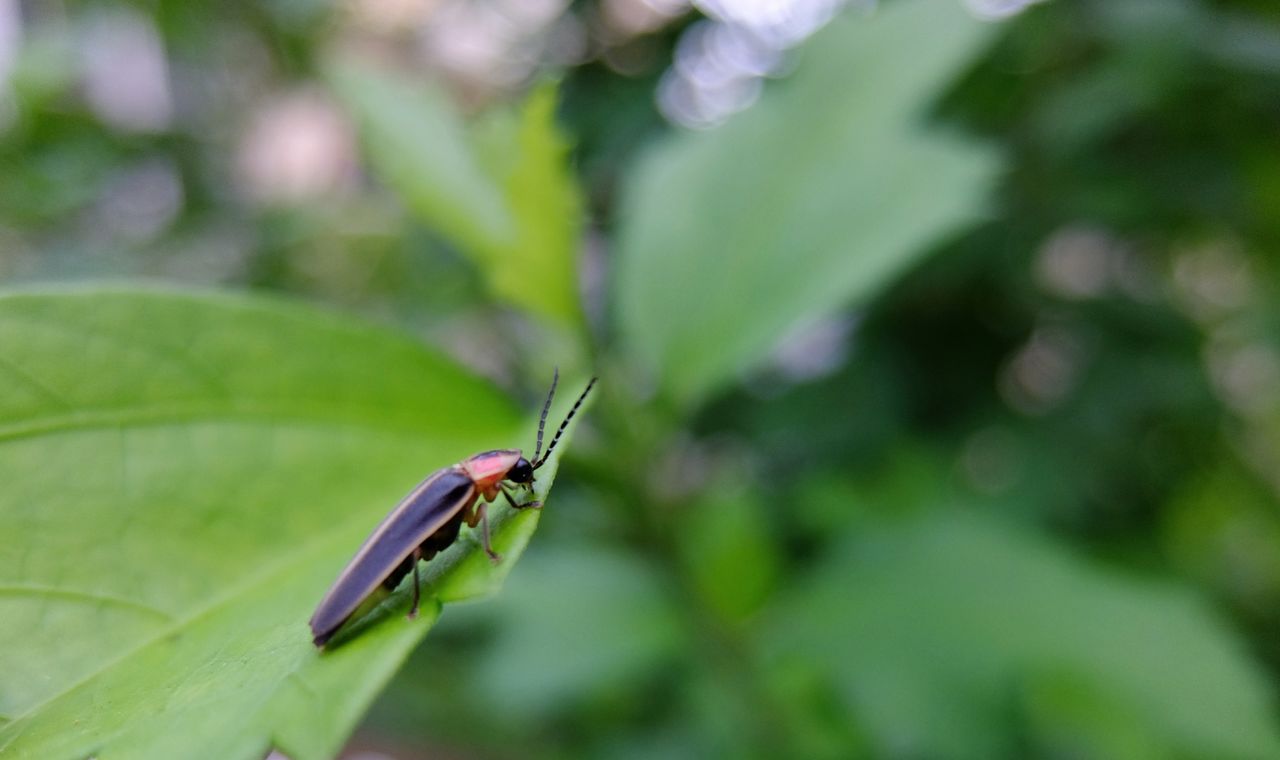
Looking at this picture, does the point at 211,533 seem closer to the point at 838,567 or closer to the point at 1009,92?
the point at 838,567

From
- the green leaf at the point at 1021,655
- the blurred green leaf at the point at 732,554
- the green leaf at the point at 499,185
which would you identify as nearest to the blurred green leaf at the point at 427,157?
the green leaf at the point at 499,185

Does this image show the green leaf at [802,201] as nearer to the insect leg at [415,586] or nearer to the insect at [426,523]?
the insect at [426,523]

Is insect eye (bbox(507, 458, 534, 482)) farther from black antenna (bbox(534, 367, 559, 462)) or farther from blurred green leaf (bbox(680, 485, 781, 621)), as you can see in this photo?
blurred green leaf (bbox(680, 485, 781, 621))

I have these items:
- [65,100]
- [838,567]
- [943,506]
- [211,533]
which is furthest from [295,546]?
[65,100]

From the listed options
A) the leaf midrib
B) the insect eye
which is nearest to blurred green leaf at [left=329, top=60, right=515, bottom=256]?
the insect eye

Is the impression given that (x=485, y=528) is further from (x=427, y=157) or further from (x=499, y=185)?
(x=427, y=157)

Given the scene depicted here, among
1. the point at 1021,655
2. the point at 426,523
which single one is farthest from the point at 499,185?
the point at 1021,655
